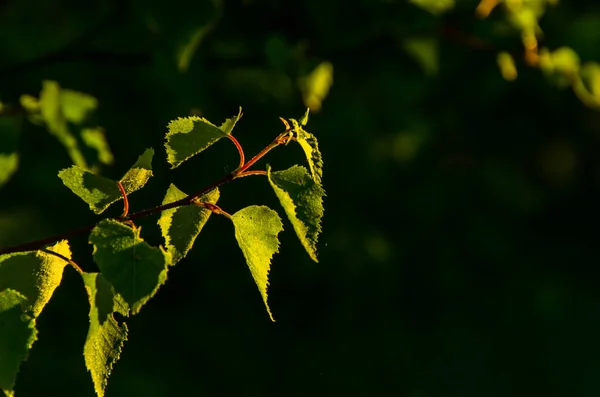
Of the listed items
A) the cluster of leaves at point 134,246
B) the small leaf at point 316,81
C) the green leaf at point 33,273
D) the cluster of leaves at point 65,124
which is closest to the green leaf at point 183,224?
the cluster of leaves at point 134,246

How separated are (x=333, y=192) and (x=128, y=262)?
2.60 m

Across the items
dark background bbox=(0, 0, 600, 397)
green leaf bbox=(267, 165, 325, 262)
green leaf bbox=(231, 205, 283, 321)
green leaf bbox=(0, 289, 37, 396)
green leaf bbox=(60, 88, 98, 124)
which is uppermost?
green leaf bbox=(267, 165, 325, 262)

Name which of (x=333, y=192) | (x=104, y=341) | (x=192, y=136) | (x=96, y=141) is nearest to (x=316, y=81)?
(x=96, y=141)

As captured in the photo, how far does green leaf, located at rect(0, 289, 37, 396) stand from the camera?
811 millimetres

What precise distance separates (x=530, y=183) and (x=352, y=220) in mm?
1462

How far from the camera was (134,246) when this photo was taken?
0.81 m

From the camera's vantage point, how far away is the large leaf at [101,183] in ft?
3.05

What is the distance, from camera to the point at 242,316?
11.5 ft

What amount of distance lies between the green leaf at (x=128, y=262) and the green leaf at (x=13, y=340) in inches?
3.9

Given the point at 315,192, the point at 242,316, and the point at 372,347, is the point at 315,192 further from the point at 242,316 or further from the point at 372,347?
the point at 372,347

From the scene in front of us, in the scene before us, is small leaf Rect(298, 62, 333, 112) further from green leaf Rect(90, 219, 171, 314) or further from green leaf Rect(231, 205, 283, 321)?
green leaf Rect(90, 219, 171, 314)

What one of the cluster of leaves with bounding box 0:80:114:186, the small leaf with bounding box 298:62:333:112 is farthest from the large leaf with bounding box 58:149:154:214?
the small leaf with bounding box 298:62:333:112

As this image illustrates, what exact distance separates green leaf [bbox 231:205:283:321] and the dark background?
2.32 ft

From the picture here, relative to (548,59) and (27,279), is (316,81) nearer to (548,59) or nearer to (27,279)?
(548,59)
